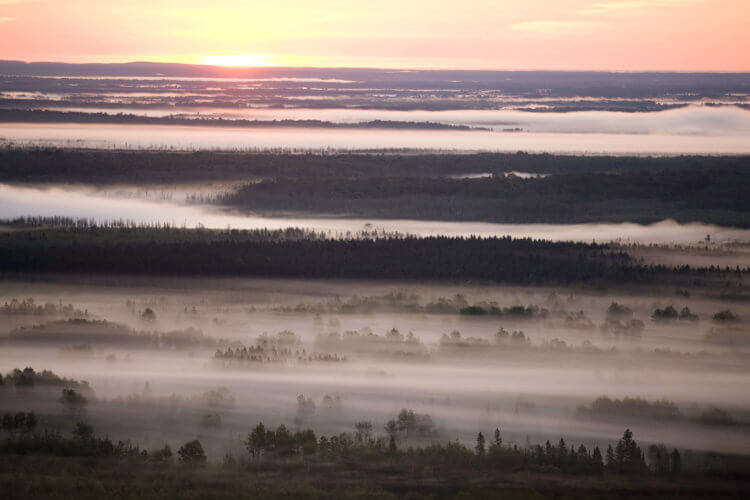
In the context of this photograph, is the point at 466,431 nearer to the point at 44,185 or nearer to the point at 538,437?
the point at 538,437

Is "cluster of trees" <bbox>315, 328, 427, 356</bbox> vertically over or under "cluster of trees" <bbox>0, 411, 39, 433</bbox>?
over

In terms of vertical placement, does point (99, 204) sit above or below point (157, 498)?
above

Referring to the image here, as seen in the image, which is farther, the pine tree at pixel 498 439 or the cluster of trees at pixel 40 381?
the cluster of trees at pixel 40 381

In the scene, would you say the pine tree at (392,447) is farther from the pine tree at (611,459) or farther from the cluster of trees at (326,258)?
the cluster of trees at (326,258)

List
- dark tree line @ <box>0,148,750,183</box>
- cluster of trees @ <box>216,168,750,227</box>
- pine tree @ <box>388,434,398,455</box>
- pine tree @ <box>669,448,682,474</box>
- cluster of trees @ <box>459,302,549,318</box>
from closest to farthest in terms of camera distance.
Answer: pine tree @ <box>669,448,682,474</box>, pine tree @ <box>388,434,398,455</box>, cluster of trees @ <box>459,302,549,318</box>, cluster of trees @ <box>216,168,750,227</box>, dark tree line @ <box>0,148,750,183</box>

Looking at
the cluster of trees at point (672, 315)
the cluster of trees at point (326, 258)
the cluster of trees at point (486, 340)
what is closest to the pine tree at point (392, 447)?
the cluster of trees at point (486, 340)

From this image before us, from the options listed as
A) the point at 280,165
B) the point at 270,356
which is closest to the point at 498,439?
the point at 270,356

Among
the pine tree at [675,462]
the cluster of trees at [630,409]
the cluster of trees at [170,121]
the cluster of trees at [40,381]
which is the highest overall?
the cluster of trees at [170,121]

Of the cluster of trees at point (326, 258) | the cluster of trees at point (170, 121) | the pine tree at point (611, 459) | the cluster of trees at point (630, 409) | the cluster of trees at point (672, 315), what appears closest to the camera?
the pine tree at point (611, 459)

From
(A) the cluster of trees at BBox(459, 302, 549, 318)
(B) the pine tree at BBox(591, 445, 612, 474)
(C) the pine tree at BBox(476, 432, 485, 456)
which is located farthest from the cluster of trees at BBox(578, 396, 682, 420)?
(A) the cluster of trees at BBox(459, 302, 549, 318)

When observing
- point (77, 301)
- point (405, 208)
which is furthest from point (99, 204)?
point (77, 301)

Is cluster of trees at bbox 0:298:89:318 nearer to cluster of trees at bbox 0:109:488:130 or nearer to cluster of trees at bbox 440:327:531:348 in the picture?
cluster of trees at bbox 440:327:531:348
